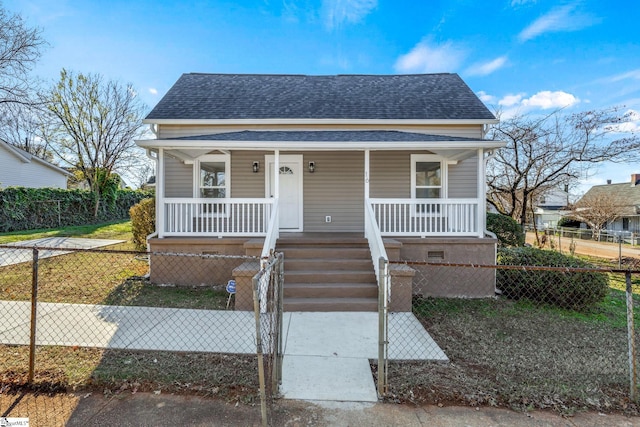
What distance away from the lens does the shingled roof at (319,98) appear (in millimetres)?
→ 8766

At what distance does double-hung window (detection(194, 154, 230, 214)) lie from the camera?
28.1 feet

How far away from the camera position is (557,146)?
11.9 m

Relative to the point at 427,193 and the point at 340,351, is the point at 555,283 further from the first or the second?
the point at 340,351

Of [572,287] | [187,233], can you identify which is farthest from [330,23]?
[572,287]

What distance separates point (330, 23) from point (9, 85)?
15491 millimetres

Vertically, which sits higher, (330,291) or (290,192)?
(290,192)

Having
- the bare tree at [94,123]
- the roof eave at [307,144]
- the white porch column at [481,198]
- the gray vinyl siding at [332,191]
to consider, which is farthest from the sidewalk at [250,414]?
the bare tree at [94,123]

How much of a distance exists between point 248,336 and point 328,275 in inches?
79.7

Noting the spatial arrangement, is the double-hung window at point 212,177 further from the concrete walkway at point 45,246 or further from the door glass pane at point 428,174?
the door glass pane at point 428,174

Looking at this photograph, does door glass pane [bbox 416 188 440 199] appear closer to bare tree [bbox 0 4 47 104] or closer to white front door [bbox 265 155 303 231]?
white front door [bbox 265 155 303 231]

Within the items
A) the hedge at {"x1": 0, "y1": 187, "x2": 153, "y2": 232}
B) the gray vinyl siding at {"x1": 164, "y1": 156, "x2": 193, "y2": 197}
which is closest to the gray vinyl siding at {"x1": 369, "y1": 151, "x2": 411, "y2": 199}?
the gray vinyl siding at {"x1": 164, "y1": 156, "x2": 193, "y2": 197}

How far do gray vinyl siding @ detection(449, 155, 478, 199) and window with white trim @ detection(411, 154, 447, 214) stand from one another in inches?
11.5

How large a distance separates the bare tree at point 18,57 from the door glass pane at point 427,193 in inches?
738

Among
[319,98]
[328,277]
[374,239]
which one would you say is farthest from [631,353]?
[319,98]
